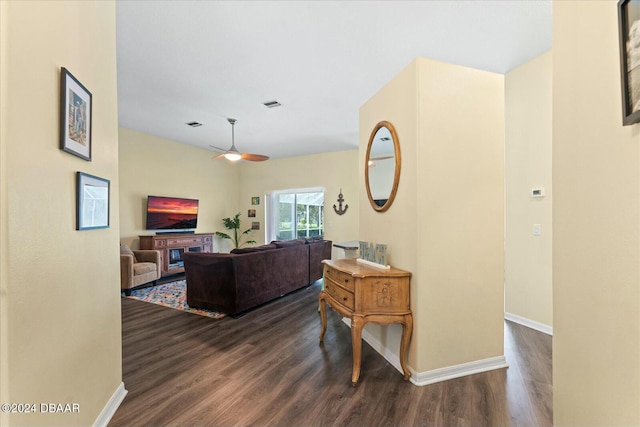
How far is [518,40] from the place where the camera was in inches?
105

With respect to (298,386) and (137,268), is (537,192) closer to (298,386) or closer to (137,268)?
(298,386)

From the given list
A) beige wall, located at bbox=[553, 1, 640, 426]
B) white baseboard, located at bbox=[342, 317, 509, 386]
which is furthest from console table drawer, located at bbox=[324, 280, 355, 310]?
beige wall, located at bbox=[553, 1, 640, 426]

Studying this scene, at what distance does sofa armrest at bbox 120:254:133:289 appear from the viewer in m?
4.38

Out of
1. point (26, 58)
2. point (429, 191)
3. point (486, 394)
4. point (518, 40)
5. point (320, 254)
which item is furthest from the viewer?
point (320, 254)

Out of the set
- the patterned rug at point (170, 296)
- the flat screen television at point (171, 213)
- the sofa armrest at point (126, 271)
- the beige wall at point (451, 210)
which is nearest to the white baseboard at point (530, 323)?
the beige wall at point (451, 210)

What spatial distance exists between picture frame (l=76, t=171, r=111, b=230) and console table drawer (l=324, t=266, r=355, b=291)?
5.65 ft

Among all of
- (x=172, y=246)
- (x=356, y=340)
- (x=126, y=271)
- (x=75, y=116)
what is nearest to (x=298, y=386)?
(x=356, y=340)

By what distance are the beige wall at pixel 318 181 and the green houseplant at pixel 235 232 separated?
289 mm

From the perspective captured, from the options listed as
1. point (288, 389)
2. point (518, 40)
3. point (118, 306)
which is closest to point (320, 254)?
point (288, 389)

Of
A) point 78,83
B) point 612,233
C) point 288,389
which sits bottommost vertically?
point 288,389

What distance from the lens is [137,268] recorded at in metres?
4.66

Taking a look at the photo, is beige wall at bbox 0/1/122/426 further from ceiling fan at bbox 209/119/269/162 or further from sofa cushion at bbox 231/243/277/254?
ceiling fan at bbox 209/119/269/162

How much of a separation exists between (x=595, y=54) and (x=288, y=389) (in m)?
2.45

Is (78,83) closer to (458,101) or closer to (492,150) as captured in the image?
(458,101)
